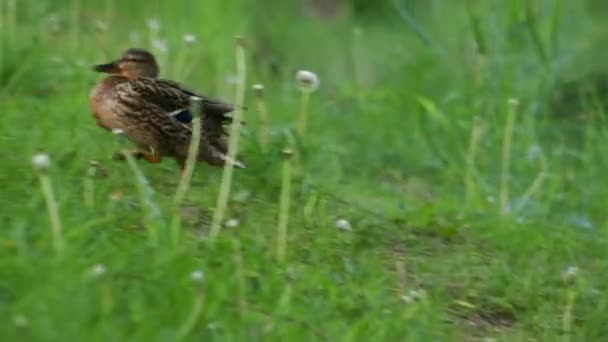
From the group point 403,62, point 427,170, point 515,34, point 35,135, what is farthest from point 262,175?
point 403,62

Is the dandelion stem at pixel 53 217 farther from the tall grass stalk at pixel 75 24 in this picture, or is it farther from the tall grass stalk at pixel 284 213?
the tall grass stalk at pixel 75 24

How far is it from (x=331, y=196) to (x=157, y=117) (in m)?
0.77

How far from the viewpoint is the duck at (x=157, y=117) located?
213 inches

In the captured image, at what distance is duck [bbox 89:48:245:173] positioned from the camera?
540 cm

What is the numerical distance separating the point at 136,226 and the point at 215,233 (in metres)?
0.27

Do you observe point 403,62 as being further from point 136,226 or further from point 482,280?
point 136,226

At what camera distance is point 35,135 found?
555cm

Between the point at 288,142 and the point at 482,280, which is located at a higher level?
the point at 288,142

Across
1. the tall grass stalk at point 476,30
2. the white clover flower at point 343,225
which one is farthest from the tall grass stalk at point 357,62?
the white clover flower at point 343,225

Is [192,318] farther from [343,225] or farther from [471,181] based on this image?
[471,181]

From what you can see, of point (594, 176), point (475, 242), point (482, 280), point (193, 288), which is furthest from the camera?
point (594, 176)

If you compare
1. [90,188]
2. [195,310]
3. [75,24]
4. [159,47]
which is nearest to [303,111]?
[90,188]

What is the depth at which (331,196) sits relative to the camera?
221 inches

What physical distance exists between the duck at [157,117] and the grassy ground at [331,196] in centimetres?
15
